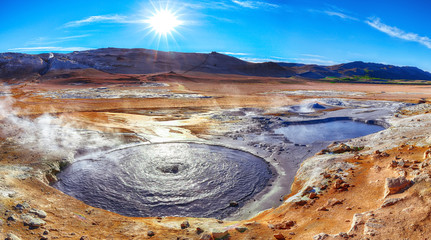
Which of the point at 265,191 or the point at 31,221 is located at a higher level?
the point at 31,221

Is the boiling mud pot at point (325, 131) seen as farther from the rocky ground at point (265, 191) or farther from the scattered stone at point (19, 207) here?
the scattered stone at point (19, 207)

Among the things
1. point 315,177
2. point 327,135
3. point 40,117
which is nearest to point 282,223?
point 315,177

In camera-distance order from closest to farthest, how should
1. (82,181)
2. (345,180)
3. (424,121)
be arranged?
1. (345,180)
2. (82,181)
3. (424,121)

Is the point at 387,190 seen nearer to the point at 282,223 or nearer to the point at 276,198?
the point at 282,223

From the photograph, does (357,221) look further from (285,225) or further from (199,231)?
(199,231)

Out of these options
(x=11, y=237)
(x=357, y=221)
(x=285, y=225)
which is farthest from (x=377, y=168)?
(x=11, y=237)
